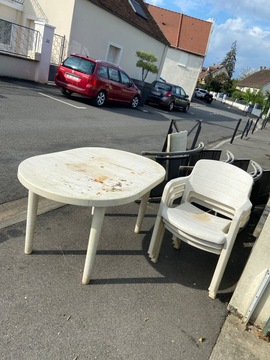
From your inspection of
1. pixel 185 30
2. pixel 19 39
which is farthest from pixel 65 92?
pixel 185 30

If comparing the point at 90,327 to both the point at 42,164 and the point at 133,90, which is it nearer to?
the point at 42,164

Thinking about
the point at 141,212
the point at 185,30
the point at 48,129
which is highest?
the point at 185,30

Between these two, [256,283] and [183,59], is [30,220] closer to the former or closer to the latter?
[256,283]

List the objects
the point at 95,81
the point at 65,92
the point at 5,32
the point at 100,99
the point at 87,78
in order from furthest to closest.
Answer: the point at 5,32 < the point at 65,92 < the point at 100,99 < the point at 95,81 < the point at 87,78

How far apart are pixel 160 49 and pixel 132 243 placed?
2446 centimetres

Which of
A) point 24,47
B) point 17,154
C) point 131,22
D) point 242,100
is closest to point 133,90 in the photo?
point 24,47

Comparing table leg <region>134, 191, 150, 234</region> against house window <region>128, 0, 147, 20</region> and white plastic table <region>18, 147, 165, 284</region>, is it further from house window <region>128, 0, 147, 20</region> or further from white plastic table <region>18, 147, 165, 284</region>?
house window <region>128, 0, 147, 20</region>

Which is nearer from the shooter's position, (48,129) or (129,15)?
(48,129)

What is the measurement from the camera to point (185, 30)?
113 ft

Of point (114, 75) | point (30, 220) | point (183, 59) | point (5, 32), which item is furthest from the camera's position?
point (183, 59)

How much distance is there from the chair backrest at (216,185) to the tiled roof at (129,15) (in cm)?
1591

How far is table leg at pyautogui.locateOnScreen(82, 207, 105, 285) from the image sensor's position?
240 cm

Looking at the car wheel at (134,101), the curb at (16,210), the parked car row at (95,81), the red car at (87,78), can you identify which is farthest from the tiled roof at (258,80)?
the curb at (16,210)

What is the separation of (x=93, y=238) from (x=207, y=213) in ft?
4.37
